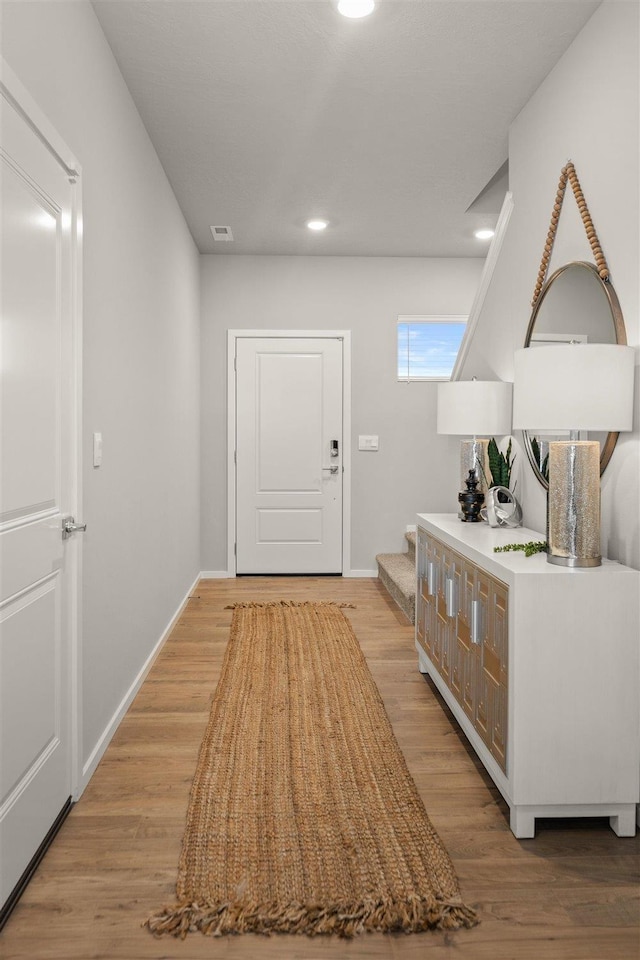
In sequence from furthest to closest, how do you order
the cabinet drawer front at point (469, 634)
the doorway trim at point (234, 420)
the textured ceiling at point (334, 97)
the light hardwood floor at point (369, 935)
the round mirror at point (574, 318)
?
the doorway trim at point (234, 420)
the textured ceiling at point (334, 97)
the round mirror at point (574, 318)
the cabinet drawer front at point (469, 634)
the light hardwood floor at point (369, 935)

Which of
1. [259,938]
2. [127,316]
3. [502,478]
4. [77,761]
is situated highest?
[127,316]

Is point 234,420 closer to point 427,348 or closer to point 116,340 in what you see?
point 427,348

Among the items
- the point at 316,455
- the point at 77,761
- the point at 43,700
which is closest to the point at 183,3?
the point at 43,700

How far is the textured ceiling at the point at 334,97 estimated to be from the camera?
2.44m

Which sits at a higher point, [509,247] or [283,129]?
[283,129]

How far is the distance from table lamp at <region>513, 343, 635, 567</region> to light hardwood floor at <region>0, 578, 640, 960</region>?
824 millimetres

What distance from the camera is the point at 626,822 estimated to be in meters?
1.93

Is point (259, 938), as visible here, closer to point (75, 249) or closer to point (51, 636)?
point (51, 636)

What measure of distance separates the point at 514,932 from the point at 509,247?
111 inches

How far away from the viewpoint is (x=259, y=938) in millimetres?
1515

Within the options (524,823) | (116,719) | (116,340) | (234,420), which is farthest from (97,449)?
(234,420)

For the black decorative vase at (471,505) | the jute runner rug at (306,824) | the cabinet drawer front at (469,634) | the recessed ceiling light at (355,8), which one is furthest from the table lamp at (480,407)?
the recessed ceiling light at (355,8)

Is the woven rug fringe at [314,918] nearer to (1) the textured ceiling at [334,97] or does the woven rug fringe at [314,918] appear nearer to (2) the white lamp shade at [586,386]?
(2) the white lamp shade at [586,386]

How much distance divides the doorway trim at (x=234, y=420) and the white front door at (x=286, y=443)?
0.10ft
